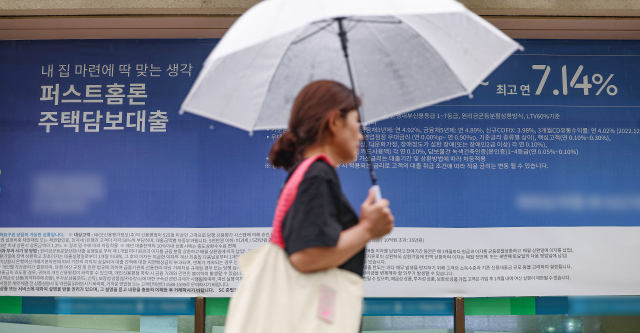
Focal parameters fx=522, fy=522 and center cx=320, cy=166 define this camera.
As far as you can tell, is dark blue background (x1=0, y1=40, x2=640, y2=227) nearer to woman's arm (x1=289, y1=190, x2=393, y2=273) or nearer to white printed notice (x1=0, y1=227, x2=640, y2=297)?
white printed notice (x1=0, y1=227, x2=640, y2=297)

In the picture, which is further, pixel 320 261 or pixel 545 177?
pixel 545 177

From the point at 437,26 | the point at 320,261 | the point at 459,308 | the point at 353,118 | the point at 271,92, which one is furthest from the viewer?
the point at 459,308

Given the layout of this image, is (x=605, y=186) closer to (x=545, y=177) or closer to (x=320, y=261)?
(x=545, y=177)

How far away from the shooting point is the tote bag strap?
4.05 feet

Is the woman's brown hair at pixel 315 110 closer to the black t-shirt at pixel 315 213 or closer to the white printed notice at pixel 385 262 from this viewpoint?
the black t-shirt at pixel 315 213

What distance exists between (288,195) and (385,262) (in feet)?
7.20

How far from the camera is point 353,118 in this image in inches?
55.4

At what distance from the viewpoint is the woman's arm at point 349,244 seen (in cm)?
117

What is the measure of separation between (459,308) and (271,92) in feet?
7.08

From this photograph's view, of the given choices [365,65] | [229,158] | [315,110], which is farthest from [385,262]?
[315,110]

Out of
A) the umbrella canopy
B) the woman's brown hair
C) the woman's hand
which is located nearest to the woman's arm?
the woman's hand

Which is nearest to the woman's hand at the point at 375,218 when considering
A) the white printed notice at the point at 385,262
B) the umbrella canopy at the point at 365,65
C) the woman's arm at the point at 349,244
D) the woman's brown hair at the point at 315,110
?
the woman's arm at the point at 349,244

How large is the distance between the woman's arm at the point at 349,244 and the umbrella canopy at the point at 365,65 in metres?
0.58

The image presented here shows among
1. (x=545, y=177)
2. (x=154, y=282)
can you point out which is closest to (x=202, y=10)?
(x=154, y=282)
